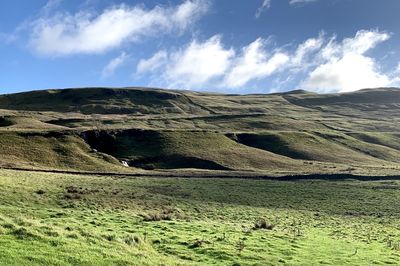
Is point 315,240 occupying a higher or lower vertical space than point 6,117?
lower

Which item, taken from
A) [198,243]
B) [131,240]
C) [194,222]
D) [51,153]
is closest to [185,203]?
[194,222]

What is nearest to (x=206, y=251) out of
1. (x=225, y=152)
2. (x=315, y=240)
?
(x=315, y=240)

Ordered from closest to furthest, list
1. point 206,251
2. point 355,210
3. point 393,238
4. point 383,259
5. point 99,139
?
point 206,251 → point 383,259 → point 393,238 → point 355,210 → point 99,139

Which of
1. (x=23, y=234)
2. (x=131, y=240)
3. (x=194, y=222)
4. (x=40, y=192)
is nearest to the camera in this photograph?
(x=23, y=234)

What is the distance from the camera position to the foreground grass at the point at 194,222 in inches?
794

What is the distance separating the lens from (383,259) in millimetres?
27359

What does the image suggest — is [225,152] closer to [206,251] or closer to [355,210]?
[355,210]

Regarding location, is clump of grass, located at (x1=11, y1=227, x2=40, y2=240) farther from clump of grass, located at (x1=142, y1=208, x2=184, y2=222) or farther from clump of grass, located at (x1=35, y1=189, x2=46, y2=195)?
clump of grass, located at (x1=35, y1=189, x2=46, y2=195)

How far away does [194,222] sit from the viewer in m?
36.6

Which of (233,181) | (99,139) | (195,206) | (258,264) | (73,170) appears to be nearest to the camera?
(258,264)

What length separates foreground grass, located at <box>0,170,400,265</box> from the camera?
20.2 meters

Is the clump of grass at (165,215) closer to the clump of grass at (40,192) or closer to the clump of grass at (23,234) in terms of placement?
the clump of grass at (40,192)

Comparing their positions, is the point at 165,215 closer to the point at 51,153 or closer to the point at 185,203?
the point at 185,203

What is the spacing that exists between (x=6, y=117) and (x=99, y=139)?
1615 inches
